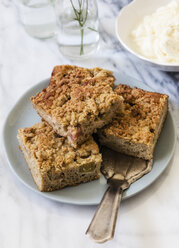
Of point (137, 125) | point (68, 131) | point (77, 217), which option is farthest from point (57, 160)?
point (137, 125)

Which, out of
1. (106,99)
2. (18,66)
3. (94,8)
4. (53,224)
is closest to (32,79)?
(18,66)

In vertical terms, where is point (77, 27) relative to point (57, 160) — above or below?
above

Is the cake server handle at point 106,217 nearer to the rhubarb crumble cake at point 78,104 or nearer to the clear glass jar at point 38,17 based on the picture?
the rhubarb crumble cake at point 78,104

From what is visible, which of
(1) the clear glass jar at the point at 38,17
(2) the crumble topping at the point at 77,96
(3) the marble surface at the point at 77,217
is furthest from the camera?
(1) the clear glass jar at the point at 38,17

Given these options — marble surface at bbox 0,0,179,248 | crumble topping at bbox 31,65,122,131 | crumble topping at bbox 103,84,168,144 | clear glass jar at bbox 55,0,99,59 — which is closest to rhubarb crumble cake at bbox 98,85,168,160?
crumble topping at bbox 103,84,168,144

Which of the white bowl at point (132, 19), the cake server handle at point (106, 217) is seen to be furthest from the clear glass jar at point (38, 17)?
the cake server handle at point (106, 217)

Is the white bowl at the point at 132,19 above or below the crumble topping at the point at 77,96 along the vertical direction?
above

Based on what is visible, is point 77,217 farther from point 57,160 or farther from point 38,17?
point 38,17
